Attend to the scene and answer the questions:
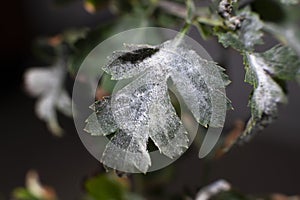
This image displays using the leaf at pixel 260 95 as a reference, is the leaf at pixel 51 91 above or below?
above

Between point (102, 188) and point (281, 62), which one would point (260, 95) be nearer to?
point (281, 62)

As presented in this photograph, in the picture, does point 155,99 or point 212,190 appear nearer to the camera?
point 155,99

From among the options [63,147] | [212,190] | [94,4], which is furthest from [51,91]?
[63,147]

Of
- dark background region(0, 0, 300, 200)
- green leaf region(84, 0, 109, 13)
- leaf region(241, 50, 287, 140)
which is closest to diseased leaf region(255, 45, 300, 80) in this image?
leaf region(241, 50, 287, 140)

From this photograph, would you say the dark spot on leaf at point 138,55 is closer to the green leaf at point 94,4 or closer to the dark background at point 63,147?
the green leaf at point 94,4

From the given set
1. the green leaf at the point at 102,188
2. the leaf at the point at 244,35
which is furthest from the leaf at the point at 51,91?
the leaf at the point at 244,35
